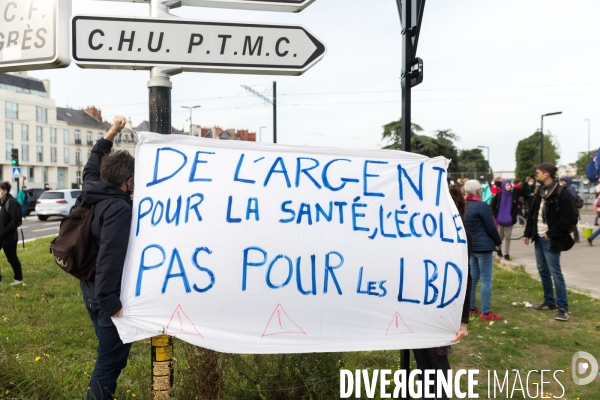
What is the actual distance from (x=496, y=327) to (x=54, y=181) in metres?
72.0

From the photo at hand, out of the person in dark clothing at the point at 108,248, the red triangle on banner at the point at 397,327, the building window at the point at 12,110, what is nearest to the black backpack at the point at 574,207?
the red triangle on banner at the point at 397,327

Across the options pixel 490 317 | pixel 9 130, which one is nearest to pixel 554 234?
pixel 490 317

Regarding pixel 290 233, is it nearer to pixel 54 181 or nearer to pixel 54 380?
pixel 54 380

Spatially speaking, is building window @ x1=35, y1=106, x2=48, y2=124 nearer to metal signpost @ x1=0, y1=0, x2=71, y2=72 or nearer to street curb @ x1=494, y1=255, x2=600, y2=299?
street curb @ x1=494, y1=255, x2=600, y2=299

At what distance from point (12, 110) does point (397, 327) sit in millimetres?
69111

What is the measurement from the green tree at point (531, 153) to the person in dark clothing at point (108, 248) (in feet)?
219

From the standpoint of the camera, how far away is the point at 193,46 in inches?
106

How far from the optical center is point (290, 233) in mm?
2752

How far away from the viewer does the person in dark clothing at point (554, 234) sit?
5.91m

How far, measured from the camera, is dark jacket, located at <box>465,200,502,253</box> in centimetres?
577

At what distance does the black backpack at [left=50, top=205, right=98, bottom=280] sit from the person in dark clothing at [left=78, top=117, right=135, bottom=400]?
4 centimetres

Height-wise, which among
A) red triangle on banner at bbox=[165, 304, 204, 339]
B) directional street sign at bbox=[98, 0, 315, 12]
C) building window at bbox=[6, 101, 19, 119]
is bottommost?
red triangle on banner at bbox=[165, 304, 204, 339]

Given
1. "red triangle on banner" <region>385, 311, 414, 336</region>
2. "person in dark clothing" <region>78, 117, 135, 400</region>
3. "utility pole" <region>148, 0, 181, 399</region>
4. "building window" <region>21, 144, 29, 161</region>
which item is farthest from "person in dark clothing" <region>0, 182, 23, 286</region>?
"building window" <region>21, 144, 29, 161</region>

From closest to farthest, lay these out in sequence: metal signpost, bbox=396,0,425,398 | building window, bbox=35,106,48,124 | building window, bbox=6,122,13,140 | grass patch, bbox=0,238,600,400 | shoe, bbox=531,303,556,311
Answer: metal signpost, bbox=396,0,425,398 → grass patch, bbox=0,238,600,400 → shoe, bbox=531,303,556,311 → building window, bbox=6,122,13,140 → building window, bbox=35,106,48,124
